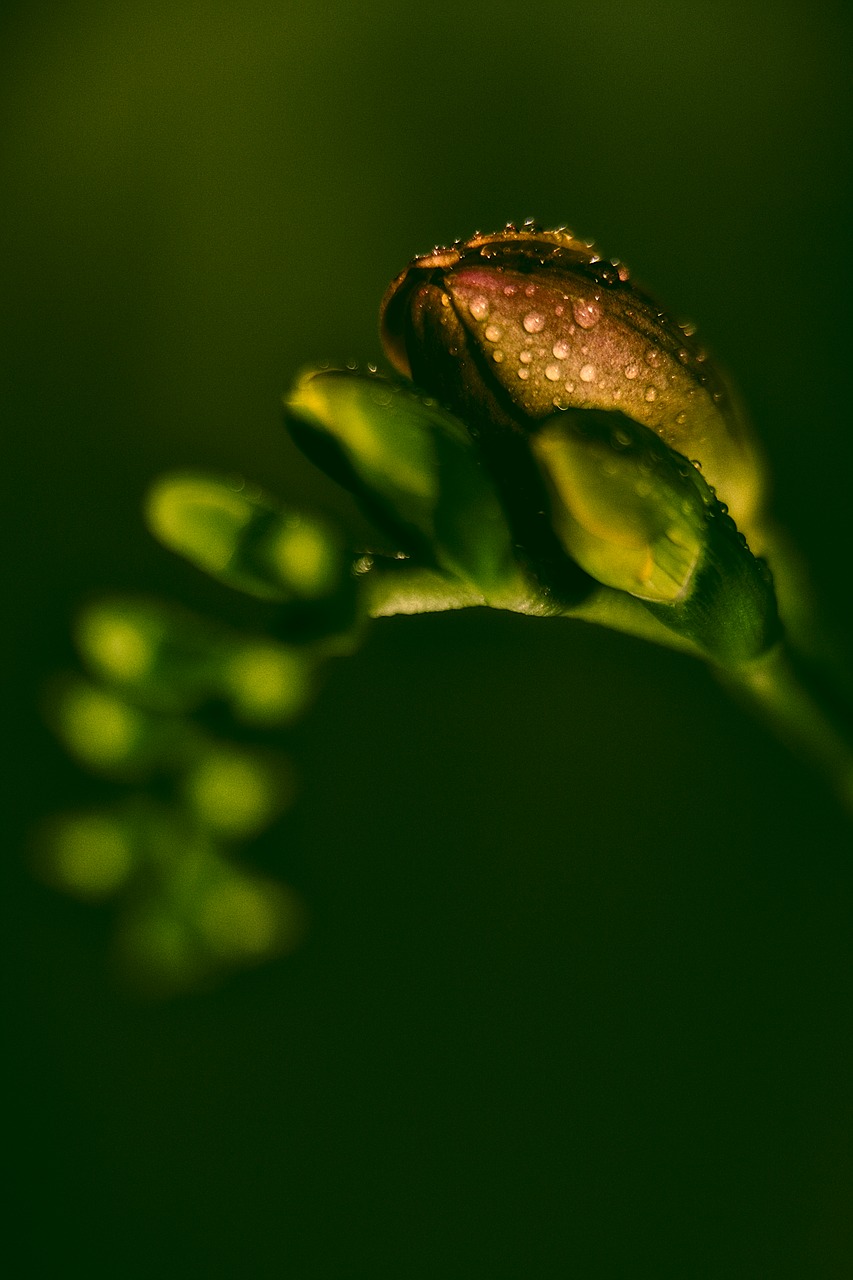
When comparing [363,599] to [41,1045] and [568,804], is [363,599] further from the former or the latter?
[41,1045]

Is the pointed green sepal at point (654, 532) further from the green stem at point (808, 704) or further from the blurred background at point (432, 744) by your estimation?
the blurred background at point (432, 744)

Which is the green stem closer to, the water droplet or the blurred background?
the water droplet

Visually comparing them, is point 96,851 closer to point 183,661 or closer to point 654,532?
point 183,661

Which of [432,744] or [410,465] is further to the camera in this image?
[432,744]

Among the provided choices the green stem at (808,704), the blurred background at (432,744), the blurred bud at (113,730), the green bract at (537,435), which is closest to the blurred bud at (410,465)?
the green bract at (537,435)

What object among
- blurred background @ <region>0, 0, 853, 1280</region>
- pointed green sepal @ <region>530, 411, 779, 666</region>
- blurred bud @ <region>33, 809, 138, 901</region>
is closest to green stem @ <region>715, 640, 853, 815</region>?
pointed green sepal @ <region>530, 411, 779, 666</region>

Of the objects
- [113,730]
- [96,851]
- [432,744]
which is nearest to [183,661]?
[113,730]

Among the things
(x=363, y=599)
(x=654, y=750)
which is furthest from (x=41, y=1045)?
(x=363, y=599)
